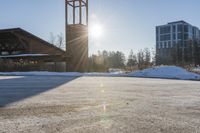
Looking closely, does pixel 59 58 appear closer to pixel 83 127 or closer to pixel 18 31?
pixel 18 31

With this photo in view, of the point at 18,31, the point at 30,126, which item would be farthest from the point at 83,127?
the point at 18,31

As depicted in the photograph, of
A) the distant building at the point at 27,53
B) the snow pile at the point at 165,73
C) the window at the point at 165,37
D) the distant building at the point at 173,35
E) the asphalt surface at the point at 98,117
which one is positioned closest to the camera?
the asphalt surface at the point at 98,117

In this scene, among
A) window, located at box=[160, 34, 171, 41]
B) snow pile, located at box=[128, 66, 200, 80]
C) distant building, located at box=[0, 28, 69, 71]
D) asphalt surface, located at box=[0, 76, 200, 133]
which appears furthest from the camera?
window, located at box=[160, 34, 171, 41]

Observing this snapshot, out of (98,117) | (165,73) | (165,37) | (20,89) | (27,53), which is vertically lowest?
(98,117)

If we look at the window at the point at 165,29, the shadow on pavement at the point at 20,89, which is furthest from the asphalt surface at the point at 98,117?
the window at the point at 165,29

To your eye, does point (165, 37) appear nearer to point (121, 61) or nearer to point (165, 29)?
point (165, 29)

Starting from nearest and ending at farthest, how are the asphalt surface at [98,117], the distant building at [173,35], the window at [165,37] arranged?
the asphalt surface at [98,117] < the distant building at [173,35] < the window at [165,37]

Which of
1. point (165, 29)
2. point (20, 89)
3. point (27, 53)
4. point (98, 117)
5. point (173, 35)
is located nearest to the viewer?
point (98, 117)

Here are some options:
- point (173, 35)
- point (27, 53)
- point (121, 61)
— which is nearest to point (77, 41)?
point (27, 53)

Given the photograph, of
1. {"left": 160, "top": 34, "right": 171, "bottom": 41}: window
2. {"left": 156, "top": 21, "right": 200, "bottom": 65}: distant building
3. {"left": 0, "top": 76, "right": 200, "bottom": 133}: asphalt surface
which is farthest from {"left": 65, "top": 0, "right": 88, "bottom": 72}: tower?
{"left": 160, "top": 34, "right": 171, "bottom": 41}: window

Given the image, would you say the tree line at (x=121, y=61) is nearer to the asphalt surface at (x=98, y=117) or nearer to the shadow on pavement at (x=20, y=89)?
the shadow on pavement at (x=20, y=89)

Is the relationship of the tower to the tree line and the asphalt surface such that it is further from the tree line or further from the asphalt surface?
the asphalt surface

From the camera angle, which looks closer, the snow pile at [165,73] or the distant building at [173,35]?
the snow pile at [165,73]

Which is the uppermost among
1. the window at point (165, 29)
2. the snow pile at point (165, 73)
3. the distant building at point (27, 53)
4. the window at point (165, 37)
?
the window at point (165, 29)
